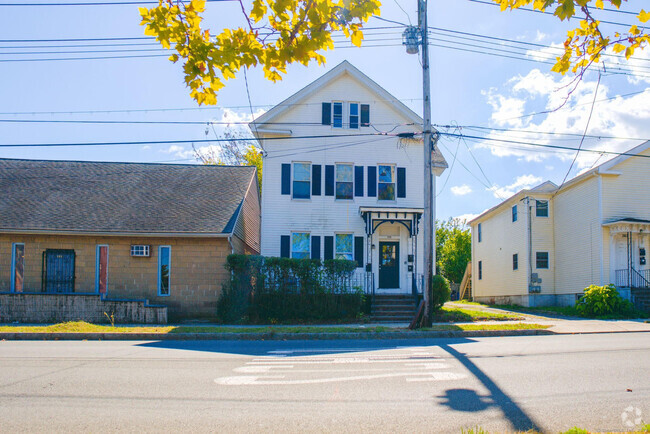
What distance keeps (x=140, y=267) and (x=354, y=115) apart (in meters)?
10.2

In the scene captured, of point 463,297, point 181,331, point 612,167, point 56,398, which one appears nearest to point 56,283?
point 181,331

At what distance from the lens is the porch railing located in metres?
21.9

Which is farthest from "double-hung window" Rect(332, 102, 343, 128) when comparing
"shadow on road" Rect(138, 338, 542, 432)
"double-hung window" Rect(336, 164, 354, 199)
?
"shadow on road" Rect(138, 338, 542, 432)

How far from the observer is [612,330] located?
583 inches

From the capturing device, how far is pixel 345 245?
70.0ft

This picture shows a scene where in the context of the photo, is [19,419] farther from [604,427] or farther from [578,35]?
[578,35]

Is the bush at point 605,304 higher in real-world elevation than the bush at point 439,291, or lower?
lower

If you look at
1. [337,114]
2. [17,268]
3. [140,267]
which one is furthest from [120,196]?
[337,114]

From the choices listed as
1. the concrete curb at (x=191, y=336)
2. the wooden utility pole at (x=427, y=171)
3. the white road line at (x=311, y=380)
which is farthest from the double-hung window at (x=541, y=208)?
the white road line at (x=311, y=380)

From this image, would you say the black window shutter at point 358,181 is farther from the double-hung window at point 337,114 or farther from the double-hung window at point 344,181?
the double-hung window at point 337,114

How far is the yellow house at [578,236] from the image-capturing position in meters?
22.1

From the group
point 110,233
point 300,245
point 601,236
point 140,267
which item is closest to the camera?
point 110,233

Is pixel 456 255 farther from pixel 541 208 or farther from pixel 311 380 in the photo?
pixel 311 380

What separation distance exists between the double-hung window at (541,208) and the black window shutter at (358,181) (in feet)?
34.2
